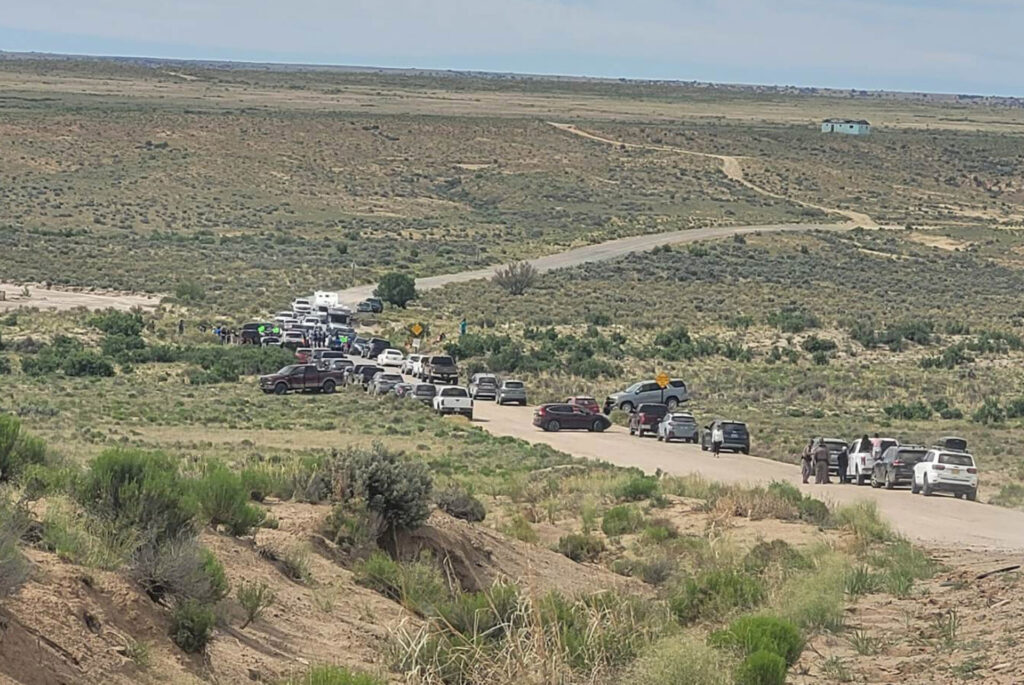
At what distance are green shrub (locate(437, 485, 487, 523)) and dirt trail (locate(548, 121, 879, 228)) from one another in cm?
11215

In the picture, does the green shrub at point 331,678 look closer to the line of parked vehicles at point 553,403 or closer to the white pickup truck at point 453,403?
the line of parked vehicles at point 553,403

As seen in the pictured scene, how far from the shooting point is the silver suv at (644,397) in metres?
54.4

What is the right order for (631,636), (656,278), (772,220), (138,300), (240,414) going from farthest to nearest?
(772,220) < (656,278) < (138,300) < (240,414) < (631,636)

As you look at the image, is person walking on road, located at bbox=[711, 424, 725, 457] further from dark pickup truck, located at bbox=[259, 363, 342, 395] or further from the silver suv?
A: dark pickup truck, located at bbox=[259, 363, 342, 395]

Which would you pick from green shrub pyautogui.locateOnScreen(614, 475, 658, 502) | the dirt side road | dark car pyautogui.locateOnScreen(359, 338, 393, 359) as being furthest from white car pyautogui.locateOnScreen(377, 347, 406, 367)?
green shrub pyautogui.locateOnScreen(614, 475, 658, 502)

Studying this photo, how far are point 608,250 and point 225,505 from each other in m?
97.5

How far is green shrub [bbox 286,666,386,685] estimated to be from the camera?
1131cm

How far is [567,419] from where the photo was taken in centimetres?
4922

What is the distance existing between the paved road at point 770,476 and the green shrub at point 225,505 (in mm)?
12815

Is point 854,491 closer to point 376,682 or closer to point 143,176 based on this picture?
point 376,682

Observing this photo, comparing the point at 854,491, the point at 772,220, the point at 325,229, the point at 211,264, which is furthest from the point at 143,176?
the point at 854,491

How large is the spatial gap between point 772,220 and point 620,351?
66.9 m

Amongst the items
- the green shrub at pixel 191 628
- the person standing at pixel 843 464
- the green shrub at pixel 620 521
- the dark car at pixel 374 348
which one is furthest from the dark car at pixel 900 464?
the dark car at pixel 374 348

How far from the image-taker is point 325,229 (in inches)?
Answer: 4889
